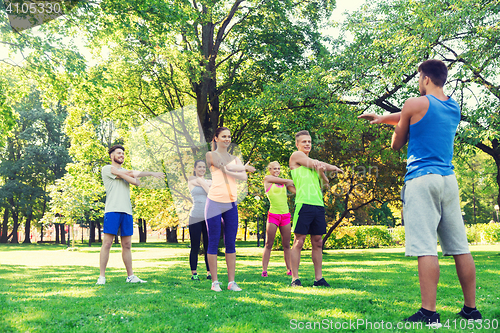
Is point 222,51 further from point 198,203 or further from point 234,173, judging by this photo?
point 234,173

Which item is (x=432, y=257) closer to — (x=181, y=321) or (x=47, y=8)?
(x=181, y=321)

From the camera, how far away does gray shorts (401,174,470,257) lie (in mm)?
3143

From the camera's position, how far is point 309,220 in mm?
5348

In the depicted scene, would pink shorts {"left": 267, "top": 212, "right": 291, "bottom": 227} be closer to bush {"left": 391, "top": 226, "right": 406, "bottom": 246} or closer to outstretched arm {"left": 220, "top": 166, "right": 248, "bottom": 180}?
outstretched arm {"left": 220, "top": 166, "right": 248, "bottom": 180}

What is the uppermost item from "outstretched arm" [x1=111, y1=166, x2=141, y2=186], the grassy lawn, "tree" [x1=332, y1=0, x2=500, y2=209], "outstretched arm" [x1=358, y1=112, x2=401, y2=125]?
"tree" [x1=332, y1=0, x2=500, y2=209]

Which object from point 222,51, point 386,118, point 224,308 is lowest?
point 224,308

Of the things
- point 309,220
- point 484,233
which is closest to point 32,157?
point 309,220

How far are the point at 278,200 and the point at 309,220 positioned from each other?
170 cm

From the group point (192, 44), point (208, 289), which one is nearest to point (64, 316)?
point (208, 289)

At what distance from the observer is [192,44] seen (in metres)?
16.4

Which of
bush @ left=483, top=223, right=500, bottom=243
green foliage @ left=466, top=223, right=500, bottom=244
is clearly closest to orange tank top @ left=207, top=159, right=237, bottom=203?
green foliage @ left=466, top=223, right=500, bottom=244

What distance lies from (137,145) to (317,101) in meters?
13.1

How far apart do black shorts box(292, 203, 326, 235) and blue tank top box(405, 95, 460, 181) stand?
2.17 metres

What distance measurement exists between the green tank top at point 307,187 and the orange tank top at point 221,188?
112 centimetres
